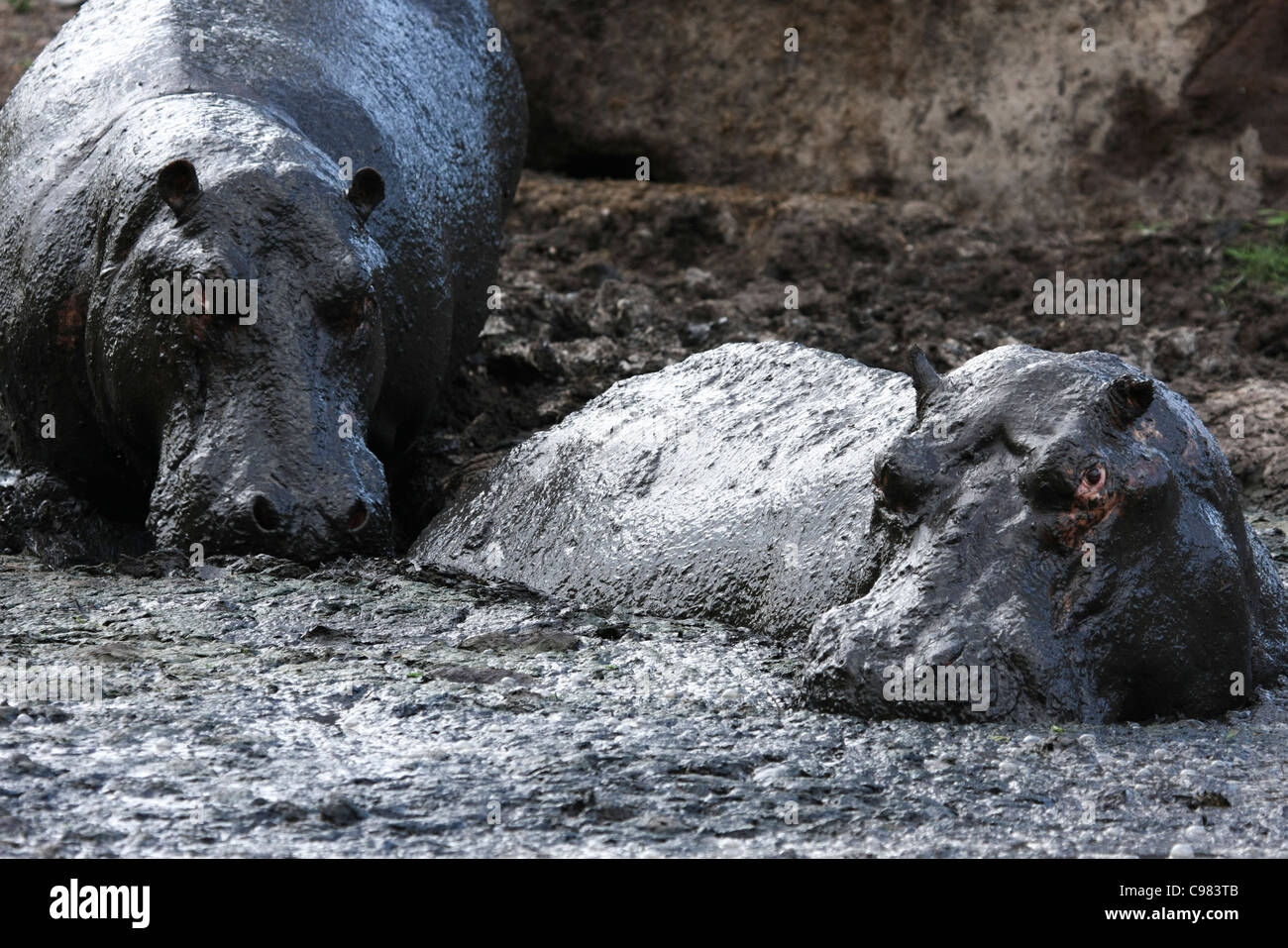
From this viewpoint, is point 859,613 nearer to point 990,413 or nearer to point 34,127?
point 990,413

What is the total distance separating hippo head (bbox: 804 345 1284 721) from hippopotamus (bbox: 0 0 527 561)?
1.94 m

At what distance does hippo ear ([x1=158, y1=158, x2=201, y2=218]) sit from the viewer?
532 centimetres

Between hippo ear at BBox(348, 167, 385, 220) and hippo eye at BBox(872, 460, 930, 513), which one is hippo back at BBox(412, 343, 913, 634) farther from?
hippo ear at BBox(348, 167, 385, 220)

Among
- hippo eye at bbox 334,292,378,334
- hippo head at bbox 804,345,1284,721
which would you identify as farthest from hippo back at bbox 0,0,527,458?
hippo head at bbox 804,345,1284,721

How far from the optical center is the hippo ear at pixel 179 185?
5324 millimetres

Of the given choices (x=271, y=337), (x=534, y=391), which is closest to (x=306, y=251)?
(x=271, y=337)

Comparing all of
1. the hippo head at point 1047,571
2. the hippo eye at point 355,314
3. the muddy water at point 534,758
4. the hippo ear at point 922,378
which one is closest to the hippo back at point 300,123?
the hippo eye at point 355,314

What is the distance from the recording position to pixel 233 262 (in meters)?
A: 5.35

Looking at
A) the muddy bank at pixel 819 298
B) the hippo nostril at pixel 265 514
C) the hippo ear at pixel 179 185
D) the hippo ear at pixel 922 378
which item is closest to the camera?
the hippo ear at pixel 922 378

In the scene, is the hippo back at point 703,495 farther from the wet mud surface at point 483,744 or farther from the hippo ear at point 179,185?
the hippo ear at point 179,185

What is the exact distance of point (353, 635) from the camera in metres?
4.63

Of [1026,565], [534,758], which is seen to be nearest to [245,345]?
[534,758]

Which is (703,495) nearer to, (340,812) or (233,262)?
(233,262)

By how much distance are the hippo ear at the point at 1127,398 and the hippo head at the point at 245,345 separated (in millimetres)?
2273
